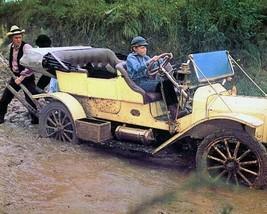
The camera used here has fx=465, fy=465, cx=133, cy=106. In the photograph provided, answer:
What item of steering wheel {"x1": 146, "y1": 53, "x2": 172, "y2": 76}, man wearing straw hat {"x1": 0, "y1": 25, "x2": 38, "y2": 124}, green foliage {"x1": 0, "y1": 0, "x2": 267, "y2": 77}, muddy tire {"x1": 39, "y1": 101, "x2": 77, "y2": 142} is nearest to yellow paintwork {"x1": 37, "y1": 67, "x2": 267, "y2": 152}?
muddy tire {"x1": 39, "y1": 101, "x2": 77, "y2": 142}

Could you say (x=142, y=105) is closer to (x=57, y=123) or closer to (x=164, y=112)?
(x=164, y=112)

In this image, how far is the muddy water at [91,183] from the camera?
510cm

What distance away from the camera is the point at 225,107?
19.6 ft

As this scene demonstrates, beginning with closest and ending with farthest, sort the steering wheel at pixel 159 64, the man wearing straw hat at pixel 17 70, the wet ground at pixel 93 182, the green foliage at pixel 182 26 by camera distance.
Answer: the wet ground at pixel 93 182 → the steering wheel at pixel 159 64 → the man wearing straw hat at pixel 17 70 → the green foliage at pixel 182 26

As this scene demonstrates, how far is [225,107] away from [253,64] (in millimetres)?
5884

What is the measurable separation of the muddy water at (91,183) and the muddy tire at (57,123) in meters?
0.14

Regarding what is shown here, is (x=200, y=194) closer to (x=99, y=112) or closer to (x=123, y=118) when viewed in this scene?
(x=123, y=118)

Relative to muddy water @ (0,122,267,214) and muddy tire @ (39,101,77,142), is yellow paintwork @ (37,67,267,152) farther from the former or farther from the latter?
muddy water @ (0,122,267,214)

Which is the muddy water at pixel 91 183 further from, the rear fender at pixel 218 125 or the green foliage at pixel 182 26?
the green foliage at pixel 182 26

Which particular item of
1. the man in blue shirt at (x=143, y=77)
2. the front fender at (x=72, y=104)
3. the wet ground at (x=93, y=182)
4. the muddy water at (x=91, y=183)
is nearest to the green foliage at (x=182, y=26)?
the front fender at (x=72, y=104)

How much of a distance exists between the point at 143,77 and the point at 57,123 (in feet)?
5.43

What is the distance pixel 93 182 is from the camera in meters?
5.89

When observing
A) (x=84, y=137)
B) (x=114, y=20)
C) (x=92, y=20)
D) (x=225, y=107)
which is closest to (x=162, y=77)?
(x=225, y=107)

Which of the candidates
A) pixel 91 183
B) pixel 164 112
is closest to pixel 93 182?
pixel 91 183
